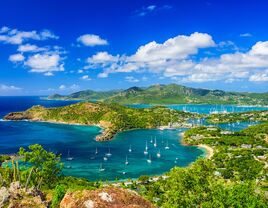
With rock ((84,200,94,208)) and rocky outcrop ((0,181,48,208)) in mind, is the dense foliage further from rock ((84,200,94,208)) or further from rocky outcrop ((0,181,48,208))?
rocky outcrop ((0,181,48,208))

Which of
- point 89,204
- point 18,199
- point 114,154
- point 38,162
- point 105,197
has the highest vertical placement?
point 105,197

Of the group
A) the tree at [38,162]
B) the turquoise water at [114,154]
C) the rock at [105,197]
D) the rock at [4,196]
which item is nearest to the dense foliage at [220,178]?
the rock at [105,197]

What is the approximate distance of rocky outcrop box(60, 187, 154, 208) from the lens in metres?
24.5

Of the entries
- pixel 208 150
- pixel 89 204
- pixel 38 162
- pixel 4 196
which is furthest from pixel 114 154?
pixel 89 204

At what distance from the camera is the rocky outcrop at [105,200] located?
24.5 metres

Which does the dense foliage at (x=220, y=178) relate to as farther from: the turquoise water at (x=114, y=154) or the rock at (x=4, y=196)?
the rock at (x=4, y=196)

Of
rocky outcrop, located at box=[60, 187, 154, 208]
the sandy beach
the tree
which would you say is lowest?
the sandy beach

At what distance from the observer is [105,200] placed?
81.4ft

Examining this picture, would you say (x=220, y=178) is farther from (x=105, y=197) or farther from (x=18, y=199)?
(x=105, y=197)

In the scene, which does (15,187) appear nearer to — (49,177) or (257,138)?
(49,177)

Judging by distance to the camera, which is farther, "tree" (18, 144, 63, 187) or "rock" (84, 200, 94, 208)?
"tree" (18, 144, 63, 187)

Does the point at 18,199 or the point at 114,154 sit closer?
the point at 18,199

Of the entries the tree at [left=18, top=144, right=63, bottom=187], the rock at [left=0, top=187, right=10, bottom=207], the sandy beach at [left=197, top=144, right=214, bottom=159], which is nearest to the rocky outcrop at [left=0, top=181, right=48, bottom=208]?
the rock at [left=0, top=187, right=10, bottom=207]

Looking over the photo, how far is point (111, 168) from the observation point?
128 metres
